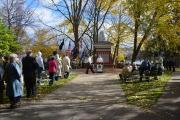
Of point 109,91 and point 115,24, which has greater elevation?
point 115,24

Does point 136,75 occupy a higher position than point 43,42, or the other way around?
point 43,42

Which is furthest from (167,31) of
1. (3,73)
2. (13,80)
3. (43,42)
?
(43,42)

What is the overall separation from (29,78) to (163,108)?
5.92m

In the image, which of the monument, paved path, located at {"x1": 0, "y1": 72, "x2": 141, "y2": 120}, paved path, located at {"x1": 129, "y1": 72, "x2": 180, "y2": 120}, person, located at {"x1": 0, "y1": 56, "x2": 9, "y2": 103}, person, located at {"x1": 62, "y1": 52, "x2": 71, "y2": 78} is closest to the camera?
paved path, located at {"x1": 129, "y1": 72, "x2": 180, "y2": 120}

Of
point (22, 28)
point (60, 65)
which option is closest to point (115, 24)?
point (22, 28)

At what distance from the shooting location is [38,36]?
7906cm

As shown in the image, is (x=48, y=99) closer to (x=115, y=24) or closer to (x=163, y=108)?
(x=163, y=108)

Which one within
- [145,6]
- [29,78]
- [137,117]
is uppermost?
[145,6]

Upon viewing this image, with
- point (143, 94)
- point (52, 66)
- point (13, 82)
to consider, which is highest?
point (52, 66)

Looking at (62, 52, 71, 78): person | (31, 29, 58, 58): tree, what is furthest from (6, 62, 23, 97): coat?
(31, 29, 58, 58): tree

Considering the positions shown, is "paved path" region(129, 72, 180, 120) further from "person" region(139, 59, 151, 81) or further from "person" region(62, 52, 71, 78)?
"person" region(62, 52, 71, 78)

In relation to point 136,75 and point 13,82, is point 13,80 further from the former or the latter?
point 136,75

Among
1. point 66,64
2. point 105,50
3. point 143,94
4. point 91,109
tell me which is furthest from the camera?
point 105,50

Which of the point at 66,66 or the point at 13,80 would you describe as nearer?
the point at 13,80
